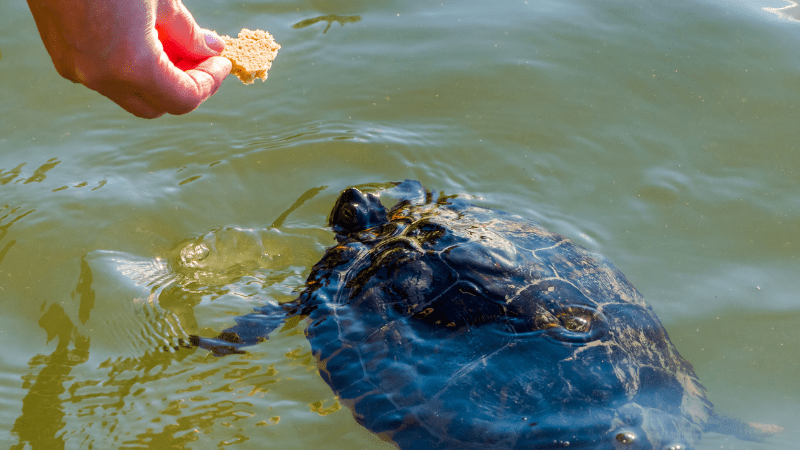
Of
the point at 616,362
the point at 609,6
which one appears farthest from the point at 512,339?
the point at 609,6

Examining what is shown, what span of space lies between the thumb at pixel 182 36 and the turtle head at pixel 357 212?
1.26m

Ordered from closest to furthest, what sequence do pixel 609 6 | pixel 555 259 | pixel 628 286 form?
1. pixel 555 259
2. pixel 628 286
3. pixel 609 6

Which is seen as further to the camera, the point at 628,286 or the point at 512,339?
the point at 628,286

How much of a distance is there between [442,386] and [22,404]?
2.28 metres

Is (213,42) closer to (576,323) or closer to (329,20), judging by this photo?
(576,323)

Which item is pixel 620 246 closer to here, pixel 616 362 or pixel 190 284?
pixel 616 362

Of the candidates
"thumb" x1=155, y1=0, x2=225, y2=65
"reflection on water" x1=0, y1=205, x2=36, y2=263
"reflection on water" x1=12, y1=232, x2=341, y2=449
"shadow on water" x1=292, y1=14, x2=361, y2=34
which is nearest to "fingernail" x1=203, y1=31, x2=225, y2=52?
"thumb" x1=155, y1=0, x2=225, y2=65

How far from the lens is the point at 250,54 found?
357 cm

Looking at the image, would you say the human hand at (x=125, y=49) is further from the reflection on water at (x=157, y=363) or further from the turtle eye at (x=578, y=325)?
the turtle eye at (x=578, y=325)

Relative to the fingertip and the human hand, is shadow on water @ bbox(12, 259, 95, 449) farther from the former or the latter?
the fingertip

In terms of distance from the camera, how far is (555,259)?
3.29 meters

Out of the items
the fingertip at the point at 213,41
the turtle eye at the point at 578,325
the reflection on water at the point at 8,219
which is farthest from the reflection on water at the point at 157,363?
the fingertip at the point at 213,41

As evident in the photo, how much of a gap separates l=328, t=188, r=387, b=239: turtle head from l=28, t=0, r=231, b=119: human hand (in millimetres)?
1316

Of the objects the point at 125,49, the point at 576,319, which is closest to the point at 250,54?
the point at 125,49
